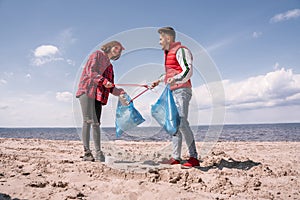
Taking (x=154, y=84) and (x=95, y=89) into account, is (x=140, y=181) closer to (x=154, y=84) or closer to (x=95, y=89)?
(x=154, y=84)

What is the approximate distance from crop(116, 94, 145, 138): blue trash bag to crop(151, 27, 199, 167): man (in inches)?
24.5

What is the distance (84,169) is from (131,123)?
45.2 inches

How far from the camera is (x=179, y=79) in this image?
3379mm

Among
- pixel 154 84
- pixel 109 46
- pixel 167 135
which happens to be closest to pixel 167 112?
pixel 154 84

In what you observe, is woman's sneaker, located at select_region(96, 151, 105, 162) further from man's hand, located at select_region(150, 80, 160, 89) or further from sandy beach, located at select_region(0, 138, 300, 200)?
man's hand, located at select_region(150, 80, 160, 89)

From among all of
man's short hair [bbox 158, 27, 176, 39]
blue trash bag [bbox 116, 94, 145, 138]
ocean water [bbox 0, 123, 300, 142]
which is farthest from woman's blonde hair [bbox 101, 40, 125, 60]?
ocean water [bbox 0, 123, 300, 142]

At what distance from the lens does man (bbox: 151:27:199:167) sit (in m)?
3.37

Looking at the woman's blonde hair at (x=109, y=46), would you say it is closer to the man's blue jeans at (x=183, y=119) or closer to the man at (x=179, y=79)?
the man at (x=179, y=79)

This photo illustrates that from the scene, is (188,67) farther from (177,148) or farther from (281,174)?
(281,174)

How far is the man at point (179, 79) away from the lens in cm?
337

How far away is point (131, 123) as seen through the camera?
395 cm

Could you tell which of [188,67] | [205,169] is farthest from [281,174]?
[188,67]

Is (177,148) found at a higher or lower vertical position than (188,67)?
lower

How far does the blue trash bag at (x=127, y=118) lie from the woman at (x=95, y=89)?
12.5 inches
